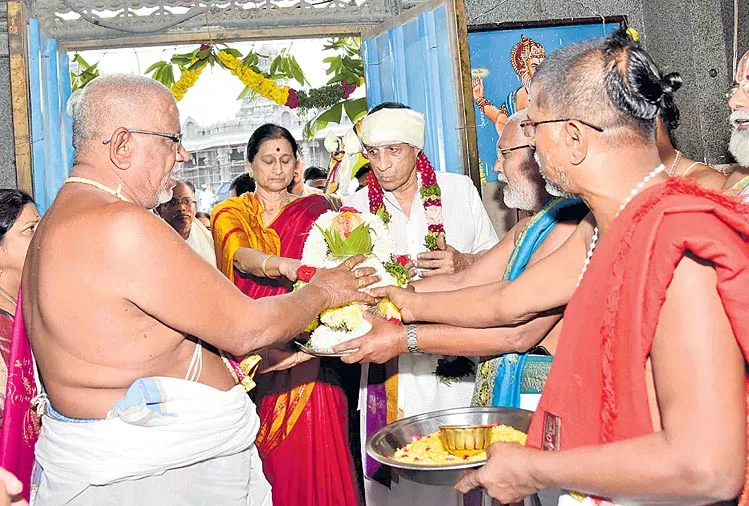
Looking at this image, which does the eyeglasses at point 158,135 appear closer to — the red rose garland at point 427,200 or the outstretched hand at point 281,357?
the outstretched hand at point 281,357

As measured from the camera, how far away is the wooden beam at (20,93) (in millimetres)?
5605

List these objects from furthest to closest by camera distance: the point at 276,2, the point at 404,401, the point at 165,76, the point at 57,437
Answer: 1. the point at 165,76
2. the point at 276,2
3. the point at 404,401
4. the point at 57,437

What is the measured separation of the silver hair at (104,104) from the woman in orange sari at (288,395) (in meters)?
1.99

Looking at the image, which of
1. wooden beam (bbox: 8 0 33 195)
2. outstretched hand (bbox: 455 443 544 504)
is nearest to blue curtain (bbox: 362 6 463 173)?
wooden beam (bbox: 8 0 33 195)

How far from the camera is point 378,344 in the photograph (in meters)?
3.05

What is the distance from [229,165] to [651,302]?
7.12 m

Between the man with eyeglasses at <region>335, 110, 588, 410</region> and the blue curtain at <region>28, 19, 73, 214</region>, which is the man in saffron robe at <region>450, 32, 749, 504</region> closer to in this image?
the man with eyeglasses at <region>335, 110, 588, 410</region>

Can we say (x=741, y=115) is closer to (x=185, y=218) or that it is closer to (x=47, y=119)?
(x=185, y=218)

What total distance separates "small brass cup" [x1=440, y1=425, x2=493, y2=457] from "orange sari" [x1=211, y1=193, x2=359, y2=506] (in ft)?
7.91

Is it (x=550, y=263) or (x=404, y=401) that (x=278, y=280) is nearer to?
(x=404, y=401)

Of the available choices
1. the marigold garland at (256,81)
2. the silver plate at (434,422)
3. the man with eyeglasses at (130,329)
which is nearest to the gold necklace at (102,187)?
the man with eyeglasses at (130,329)

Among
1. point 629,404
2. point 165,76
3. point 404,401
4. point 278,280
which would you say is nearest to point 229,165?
point 165,76

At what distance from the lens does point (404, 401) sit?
4.05 meters

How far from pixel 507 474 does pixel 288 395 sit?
2974 mm
